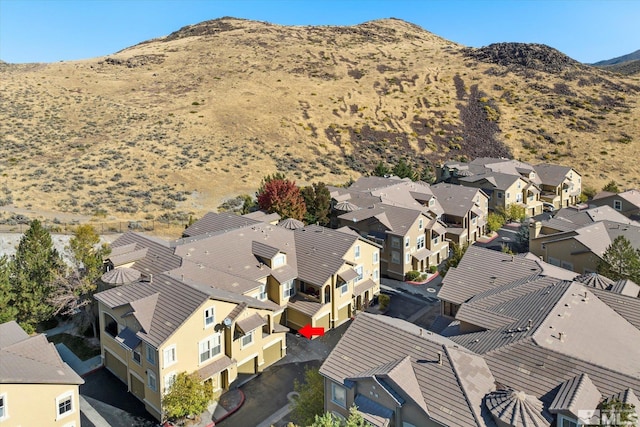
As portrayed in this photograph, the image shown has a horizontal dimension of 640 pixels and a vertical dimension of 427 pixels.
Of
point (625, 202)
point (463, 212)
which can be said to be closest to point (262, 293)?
point (463, 212)

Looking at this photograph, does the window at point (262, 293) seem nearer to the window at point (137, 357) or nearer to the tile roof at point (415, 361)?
the window at point (137, 357)

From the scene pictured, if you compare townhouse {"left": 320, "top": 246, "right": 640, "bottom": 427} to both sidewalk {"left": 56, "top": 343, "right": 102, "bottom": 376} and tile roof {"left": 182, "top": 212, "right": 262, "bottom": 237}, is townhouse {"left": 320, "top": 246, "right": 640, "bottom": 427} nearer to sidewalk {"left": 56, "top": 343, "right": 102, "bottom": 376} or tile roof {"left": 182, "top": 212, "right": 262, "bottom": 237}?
sidewalk {"left": 56, "top": 343, "right": 102, "bottom": 376}

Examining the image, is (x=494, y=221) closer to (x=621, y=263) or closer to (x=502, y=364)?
(x=621, y=263)

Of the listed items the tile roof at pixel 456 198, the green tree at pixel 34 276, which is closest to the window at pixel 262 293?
the green tree at pixel 34 276

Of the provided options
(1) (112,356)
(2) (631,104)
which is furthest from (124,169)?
(2) (631,104)

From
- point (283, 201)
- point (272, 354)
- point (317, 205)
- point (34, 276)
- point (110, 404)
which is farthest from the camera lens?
point (317, 205)

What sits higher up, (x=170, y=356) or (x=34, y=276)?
(x=34, y=276)

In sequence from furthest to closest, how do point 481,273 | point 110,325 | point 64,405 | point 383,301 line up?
point 383,301
point 481,273
point 110,325
point 64,405
